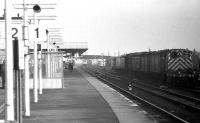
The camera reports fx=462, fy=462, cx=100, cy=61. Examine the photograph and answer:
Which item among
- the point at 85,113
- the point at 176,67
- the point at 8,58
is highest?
the point at 8,58

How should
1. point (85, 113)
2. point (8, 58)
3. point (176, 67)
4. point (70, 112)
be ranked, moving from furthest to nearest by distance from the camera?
point (176, 67) → point (70, 112) → point (85, 113) → point (8, 58)

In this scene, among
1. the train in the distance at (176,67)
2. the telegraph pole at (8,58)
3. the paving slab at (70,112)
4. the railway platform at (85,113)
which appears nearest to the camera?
the telegraph pole at (8,58)

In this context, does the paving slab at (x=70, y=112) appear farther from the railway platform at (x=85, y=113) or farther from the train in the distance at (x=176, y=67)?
the train in the distance at (x=176, y=67)

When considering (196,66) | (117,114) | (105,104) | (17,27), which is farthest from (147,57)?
(17,27)

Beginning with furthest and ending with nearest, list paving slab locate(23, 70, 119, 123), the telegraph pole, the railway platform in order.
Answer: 1. the railway platform
2. paving slab locate(23, 70, 119, 123)
3. the telegraph pole

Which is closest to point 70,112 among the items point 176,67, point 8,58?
point 8,58

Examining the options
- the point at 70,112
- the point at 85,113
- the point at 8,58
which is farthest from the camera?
the point at 70,112

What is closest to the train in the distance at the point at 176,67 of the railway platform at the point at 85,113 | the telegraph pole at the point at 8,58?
the railway platform at the point at 85,113

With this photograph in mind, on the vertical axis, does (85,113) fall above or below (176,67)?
below

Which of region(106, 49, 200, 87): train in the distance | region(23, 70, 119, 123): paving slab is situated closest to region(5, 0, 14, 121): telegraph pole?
region(23, 70, 119, 123): paving slab

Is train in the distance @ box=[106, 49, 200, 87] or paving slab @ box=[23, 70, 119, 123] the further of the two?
train in the distance @ box=[106, 49, 200, 87]

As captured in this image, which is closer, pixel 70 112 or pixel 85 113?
pixel 85 113

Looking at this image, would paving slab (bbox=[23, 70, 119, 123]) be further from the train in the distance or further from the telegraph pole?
the train in the distance

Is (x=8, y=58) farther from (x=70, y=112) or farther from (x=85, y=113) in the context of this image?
(x=70, y=112)
